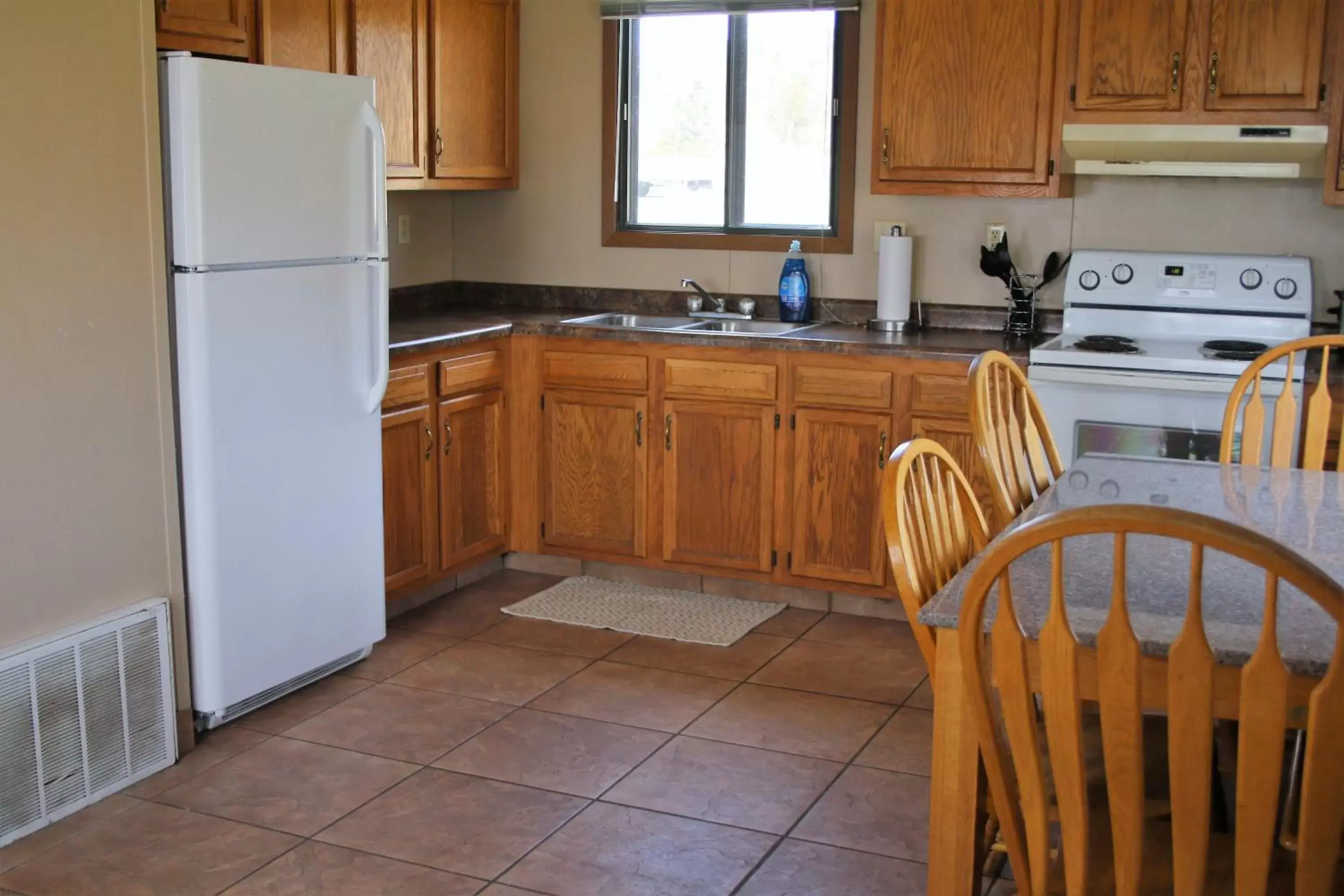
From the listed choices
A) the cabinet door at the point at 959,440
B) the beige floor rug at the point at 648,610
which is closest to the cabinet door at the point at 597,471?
the beige floor rug at the point at 648,610

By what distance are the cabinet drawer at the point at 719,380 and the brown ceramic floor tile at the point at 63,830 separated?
2001 mm

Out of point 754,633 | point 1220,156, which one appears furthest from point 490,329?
point 1220,156

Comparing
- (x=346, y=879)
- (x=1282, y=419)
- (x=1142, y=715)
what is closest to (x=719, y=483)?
(x=1282, y=419)

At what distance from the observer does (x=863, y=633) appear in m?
4.07

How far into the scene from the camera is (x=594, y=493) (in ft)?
14.6

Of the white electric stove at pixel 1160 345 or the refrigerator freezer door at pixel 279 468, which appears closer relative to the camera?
the refrigerator freezer door at pixel 279 468

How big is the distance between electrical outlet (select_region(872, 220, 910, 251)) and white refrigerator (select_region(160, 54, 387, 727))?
167cm

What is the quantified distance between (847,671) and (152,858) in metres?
1.83

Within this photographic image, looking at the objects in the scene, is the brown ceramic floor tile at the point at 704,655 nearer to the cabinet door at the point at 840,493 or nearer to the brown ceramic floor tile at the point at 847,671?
the brown ceramic floor tile at the point at 847,671

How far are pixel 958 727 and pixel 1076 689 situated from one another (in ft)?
0.86

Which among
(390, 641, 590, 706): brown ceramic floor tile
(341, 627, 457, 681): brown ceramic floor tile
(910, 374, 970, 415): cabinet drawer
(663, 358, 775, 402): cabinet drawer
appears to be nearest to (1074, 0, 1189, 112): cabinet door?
(910, 374, 970, 415): cabinet drawer

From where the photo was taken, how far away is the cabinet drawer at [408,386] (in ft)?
12.6

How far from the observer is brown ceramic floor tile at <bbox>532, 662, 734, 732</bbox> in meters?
3.36

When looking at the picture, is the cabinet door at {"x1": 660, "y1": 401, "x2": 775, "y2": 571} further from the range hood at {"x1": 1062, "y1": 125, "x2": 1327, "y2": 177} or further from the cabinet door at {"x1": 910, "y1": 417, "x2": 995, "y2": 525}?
the range hood at {"x1": 1062, "y1": 125, "x2": 1327, "y2": 177}
